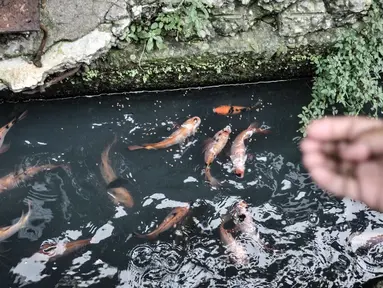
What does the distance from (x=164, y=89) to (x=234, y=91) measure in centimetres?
88

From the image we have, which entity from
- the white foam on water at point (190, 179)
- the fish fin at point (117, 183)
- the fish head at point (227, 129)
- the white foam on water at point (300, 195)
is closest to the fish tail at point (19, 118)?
the fish fin at point (117, 183)

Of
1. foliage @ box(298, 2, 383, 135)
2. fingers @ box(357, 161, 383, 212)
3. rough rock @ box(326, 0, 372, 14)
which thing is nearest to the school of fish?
foliage @ box(298, 2, 383, 135)

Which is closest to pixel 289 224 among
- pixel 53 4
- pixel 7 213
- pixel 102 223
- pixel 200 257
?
pixel 200 257

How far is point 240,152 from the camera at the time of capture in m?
5.91

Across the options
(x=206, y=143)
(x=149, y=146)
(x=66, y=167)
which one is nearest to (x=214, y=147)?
(x=206, y=143)

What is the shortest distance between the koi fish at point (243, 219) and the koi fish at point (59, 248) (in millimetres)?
1542

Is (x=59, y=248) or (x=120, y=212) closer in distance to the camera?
(x=59, y=248)

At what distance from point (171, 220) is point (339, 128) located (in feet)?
11.8

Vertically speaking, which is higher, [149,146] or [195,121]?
[195,121]

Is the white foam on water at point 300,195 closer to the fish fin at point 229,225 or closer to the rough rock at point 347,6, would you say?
the fish fin at point 229,225

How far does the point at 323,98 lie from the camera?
6.09 m

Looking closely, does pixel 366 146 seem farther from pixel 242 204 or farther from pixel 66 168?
pixel 66 168

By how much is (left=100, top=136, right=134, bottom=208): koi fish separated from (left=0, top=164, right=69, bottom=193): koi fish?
1.38ft

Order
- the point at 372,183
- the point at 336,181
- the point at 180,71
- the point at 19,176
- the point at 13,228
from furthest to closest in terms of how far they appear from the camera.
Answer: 1. the point at 180,71
2. the point at 19,176
3. the point at 13,228
4. the point at 336,181
5. the point at 372,183
